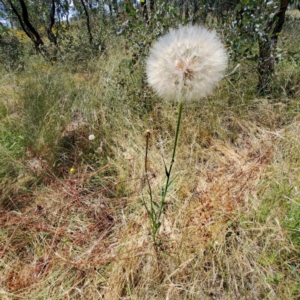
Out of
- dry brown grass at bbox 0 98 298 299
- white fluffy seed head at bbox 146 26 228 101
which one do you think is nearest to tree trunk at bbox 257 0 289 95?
dry brown grass at bbox 0 98 298 299

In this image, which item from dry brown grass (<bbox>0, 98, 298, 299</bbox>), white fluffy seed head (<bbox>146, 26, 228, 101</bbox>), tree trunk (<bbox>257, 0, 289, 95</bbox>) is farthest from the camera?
tree trunk (<bbox>257, 0, 289, 95</bbox>)

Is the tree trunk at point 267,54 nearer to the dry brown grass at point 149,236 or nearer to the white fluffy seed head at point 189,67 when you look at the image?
the dry brown grass at point 149,236

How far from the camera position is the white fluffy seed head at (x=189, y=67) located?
0.89m

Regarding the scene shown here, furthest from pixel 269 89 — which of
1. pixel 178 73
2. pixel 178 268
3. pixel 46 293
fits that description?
pixel 46 293

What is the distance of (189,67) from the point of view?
898 millimetres

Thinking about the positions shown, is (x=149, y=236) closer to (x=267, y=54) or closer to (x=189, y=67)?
(x=189, y=67)

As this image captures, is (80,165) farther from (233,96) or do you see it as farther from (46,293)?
(233,96)

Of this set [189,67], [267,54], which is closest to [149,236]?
[189,67]

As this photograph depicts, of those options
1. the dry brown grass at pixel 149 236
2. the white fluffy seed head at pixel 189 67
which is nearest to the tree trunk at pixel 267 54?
the dry brown grass at pixel 149 236

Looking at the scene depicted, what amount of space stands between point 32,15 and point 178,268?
6.87 m

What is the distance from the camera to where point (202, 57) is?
0.92m

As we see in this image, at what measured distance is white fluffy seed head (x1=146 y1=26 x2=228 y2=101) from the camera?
892 millimetres

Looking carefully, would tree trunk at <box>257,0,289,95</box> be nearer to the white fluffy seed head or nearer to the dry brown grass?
the dry brown grass

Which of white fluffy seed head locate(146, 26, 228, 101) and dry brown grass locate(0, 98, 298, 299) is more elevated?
white fluffy seed head locate(146, 26, 228, 101)
